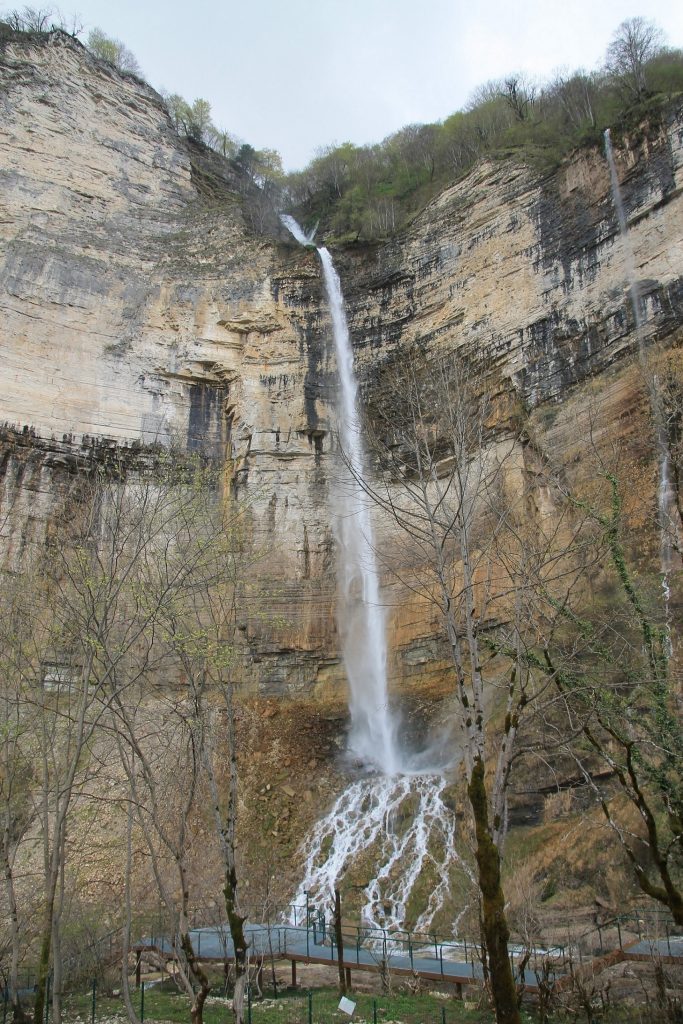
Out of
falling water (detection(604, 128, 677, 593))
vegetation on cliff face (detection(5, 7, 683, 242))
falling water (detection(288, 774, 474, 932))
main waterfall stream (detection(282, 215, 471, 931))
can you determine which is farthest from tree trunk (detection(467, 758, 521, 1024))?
vegetation on cliff face (detection(5, 7, 683, 242))

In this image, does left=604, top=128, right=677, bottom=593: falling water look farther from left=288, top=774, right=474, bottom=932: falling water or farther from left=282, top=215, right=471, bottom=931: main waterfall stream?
left=288, top=774, right=474, bottom=932: falling water

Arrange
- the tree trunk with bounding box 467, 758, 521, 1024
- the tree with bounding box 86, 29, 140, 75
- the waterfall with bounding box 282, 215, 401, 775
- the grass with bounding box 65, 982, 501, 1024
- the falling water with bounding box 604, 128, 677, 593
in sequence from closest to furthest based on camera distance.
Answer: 1. the tree trunk with bounding box 467, 758, 521, 1024
2. the grass with bounding box 65, 982, 501, 1024
3. the falling water with bounding box 604, 128, 677, 593
4. the waterfall with bounding box 282, 215, 401, 775
5. the tree with bounding box 86, 29, 140, 75

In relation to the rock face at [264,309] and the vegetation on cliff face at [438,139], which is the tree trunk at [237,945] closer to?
the rock face at [264,309]

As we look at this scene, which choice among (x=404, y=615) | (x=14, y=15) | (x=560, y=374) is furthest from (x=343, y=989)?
(x=14, y=15)

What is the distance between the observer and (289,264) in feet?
105

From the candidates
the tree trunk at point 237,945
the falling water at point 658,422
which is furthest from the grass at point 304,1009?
the falling water at point 658,422

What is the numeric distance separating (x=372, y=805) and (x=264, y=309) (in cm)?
2011

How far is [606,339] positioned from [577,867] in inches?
574

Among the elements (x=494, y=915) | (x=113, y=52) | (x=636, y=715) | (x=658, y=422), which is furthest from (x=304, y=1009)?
(x=113, y=52)

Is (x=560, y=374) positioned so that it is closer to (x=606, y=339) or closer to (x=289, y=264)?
(x=606, y=339)

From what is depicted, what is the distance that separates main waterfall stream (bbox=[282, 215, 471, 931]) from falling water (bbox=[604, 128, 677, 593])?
639cm

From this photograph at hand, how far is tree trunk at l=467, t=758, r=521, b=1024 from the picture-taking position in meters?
5.84

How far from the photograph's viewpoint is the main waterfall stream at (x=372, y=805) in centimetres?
1704

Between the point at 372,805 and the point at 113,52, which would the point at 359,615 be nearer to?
the point at 372,805
